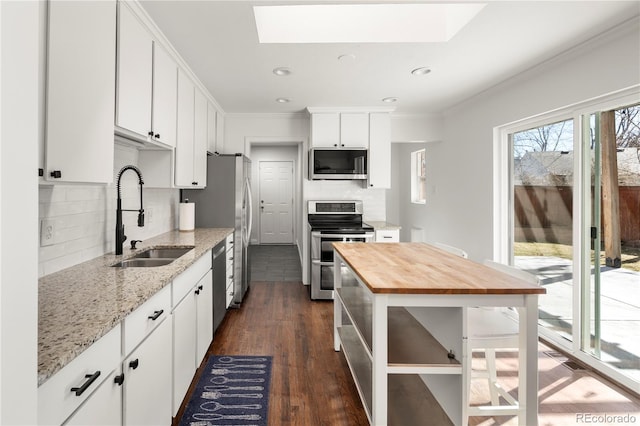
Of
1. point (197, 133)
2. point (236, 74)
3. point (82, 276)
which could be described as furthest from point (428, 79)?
point (82, 276)

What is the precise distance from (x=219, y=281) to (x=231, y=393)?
3.51 ft

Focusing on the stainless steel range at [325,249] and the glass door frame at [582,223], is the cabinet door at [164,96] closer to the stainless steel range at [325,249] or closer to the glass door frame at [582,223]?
the stainless steel range at [325,249]

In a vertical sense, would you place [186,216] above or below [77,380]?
above

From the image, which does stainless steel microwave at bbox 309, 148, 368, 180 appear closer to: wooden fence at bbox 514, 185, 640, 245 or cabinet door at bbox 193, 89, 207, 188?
cabinet door at bbox 193, 89, 207, 188

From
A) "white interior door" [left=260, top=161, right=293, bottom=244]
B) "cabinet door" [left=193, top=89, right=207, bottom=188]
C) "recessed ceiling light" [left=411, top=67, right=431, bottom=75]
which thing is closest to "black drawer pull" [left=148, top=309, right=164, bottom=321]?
"cabinet door" [left=193, top=89, right=207, bottom=188]

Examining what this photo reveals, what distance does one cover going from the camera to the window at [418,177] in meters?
5.92

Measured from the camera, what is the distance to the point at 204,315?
8.07ft

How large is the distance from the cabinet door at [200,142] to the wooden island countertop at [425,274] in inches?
70.3

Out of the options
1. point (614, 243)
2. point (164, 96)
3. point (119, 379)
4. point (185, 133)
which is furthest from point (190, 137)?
point (614, 243)

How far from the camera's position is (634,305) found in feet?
7.68

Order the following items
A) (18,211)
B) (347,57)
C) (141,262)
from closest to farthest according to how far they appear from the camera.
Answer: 1. (18,211)
2. (141,262)
3. (347,57)

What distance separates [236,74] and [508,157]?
3001mm

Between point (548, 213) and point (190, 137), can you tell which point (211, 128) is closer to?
point (190, 137)

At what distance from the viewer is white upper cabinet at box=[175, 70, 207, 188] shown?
279 centimetres
